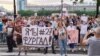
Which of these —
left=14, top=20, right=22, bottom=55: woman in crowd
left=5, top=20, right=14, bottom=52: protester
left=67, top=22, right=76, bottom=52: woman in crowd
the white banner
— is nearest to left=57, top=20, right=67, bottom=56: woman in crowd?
the white banner

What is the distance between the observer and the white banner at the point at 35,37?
627 inches

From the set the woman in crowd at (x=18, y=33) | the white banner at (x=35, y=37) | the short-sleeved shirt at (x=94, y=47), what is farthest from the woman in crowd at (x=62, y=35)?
the short-sleeved shirt at (x=94, y=47)

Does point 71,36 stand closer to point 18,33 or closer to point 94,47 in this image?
point 18,33

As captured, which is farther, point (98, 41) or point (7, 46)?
point (7, 46)

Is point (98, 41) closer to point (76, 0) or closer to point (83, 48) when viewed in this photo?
point (83, 48)

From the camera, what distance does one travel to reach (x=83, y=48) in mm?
16781

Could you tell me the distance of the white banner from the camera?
15.9 m

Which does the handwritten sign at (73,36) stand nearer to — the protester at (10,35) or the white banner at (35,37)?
the white banner at (35,37)

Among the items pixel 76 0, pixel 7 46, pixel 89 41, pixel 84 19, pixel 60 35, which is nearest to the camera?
pixel 89 41

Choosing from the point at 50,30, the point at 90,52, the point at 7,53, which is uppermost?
the point at 90,52

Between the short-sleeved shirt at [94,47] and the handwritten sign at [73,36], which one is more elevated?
the short-sleeved shirt at [94,47]

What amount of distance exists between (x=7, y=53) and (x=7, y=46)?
3.66 feet

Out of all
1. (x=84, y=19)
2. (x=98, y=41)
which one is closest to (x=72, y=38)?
(x=84, y=19)

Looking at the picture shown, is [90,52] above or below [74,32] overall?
above
